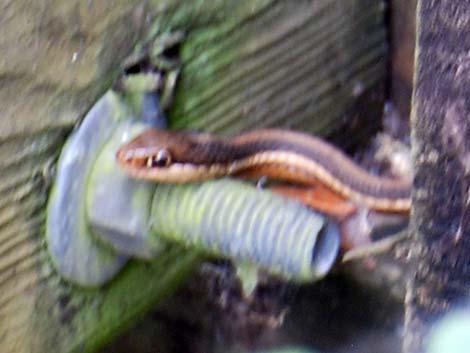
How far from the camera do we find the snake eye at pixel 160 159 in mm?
695

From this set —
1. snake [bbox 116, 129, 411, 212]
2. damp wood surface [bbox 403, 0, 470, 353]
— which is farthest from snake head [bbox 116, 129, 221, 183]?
damp wood surface [bbox 403, 0, 470, 353]

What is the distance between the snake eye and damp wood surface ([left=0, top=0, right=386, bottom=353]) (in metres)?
0.05

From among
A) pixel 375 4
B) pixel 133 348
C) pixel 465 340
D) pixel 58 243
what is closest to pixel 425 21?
pixel 465 340

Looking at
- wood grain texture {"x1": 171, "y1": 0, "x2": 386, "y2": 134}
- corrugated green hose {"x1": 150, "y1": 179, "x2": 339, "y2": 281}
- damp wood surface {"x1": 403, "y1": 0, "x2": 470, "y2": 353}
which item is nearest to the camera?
damp wood surface {"x1": 403, "y1": 0, "x2": 470, "y2": 353}

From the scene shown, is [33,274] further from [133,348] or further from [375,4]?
[375,4]

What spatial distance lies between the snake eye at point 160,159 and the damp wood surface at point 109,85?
0.15ft

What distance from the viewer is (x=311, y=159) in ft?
2.81

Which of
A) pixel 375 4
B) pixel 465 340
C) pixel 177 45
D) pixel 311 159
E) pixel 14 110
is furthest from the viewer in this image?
pixel 375 4

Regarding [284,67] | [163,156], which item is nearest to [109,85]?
[163,156]

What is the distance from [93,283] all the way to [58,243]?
55 mm

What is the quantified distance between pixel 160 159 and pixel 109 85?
2.5 inches

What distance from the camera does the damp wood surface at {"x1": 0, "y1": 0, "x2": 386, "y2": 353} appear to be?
640mm

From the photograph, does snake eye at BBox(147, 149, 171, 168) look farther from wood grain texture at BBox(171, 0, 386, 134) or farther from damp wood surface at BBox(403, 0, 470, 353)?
damp wood surface at BBox(403, 0, 470, 353)

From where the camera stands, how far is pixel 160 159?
0.71 metres
